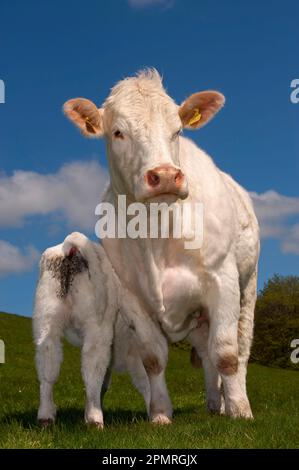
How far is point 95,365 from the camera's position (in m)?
7.68

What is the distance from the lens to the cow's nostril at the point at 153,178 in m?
6.70

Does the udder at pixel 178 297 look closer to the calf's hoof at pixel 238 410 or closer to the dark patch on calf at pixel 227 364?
the dark patch on calf at pixel 227 364

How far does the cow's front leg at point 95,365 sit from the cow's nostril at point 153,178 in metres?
1.96

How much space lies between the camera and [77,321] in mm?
7891

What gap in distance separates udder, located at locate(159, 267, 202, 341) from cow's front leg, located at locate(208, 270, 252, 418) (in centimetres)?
24

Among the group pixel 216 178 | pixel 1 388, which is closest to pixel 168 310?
pixel 216 178

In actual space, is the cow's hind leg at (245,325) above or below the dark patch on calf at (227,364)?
above

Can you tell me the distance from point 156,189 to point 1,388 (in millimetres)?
10806

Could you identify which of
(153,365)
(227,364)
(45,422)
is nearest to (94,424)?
(45,422)

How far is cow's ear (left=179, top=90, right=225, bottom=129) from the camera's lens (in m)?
8.30

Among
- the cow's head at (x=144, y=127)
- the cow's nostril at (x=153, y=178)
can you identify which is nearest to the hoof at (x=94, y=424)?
the cow's head at (x=144, y=127)

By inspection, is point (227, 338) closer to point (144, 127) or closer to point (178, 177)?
point (178, 177)

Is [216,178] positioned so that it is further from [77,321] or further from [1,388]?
[1,388]

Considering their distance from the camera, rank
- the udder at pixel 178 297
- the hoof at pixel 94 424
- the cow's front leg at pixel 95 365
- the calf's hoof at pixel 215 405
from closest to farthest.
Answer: the hoof at pixel 94 424, the cow's front leg at pixel 95 365, the udder at pixel 178 297, the calf's hoof at pixel 215 405
